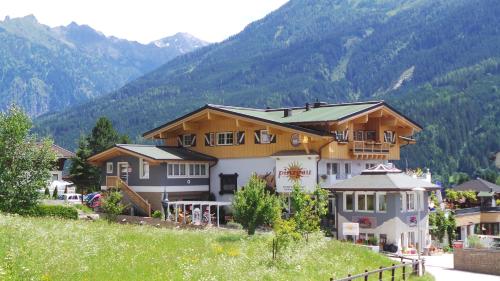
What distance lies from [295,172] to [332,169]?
2864mm

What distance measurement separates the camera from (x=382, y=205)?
41750 millimetres

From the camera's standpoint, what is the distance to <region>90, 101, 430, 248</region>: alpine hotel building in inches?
1831

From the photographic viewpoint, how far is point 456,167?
18175 centimetres

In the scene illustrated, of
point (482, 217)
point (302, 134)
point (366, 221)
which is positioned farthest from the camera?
point (482, 217)

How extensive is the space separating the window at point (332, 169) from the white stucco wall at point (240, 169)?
3.91 metres

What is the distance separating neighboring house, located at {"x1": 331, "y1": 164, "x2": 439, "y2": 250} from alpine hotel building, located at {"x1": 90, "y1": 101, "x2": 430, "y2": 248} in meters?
2.05

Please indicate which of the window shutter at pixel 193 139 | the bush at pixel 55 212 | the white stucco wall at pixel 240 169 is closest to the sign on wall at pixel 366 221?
the white stucco wall at pixel 240 169

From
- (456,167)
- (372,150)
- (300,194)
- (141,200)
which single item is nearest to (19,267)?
(300,194)

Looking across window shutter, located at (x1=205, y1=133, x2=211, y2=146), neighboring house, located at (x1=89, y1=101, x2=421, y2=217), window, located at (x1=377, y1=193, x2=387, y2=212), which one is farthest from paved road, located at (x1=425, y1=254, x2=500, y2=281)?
window shutter, located at (x1=205, y1=133, x2=211, y2=146)

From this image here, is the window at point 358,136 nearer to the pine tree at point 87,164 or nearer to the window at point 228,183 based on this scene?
the window at point 228,183

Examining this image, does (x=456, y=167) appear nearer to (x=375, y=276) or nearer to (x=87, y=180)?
(x=87, y=180)

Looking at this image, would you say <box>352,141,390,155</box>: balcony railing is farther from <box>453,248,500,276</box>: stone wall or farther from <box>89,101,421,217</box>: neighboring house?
<box>453,248,500,276</box>: stone wall

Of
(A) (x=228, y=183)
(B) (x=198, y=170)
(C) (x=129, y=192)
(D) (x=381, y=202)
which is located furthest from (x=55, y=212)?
(D) (x=381, y=202)

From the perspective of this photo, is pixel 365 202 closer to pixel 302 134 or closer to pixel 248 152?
pixel 302 134
